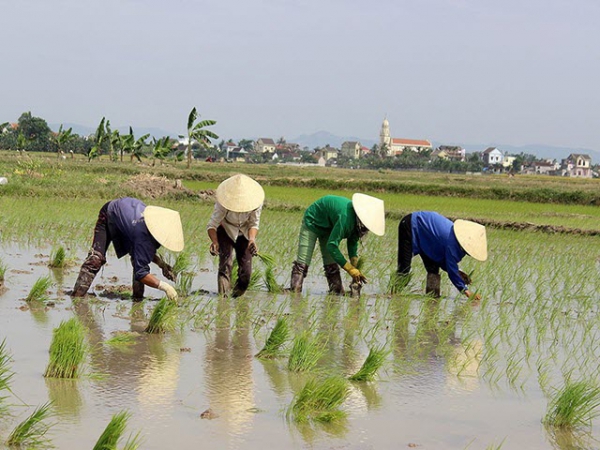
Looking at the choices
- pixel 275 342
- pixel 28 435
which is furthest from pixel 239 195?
pixel 28 435

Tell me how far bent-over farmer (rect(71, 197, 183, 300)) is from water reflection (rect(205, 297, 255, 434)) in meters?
0.48

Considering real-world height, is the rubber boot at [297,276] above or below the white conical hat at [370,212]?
below

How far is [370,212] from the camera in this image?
6.48m

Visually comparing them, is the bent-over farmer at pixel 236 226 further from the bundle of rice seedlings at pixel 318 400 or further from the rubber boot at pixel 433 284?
the bundle of rice seedlings at pixel 318 400

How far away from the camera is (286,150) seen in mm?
120375

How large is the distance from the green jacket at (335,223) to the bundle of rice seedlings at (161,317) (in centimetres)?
171

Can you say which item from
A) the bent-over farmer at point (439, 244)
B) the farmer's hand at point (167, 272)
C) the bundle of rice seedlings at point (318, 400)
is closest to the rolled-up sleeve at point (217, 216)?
the farmer's hand at point (167, 272)

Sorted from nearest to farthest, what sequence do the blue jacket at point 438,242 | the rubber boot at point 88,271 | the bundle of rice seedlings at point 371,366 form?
1. the bundle of rice seedlings at point 371,366
2. the rubber boot at point 88,271
3. the blue jacket at point 438,242

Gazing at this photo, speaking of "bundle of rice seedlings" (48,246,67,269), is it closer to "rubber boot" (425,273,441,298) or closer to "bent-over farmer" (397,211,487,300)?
"bent-over farmer" (397,211,487,300)

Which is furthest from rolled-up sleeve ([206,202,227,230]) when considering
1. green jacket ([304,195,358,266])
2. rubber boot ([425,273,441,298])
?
rubber boot ([425,273,441,298])

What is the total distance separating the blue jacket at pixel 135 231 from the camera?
228 inches

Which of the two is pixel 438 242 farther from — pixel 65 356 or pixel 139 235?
pixel 65 356

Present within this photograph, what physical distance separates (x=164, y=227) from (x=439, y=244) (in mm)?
2420

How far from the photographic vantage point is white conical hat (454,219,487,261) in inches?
261
